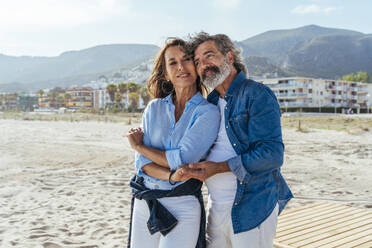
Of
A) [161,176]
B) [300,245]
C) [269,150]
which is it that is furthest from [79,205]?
[269,150]

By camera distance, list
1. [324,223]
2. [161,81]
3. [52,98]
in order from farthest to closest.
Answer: [52,98] < [324,223] < [161,81]

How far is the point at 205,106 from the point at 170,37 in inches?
22.4

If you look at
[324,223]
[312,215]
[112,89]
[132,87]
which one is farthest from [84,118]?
[324,223]

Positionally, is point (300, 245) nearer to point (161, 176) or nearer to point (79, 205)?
point (161, 176)

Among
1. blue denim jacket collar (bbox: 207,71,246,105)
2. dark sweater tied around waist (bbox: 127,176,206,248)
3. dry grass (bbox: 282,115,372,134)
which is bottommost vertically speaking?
dry grass (bbox: 282,115,372,134)

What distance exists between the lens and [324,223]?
398 cm

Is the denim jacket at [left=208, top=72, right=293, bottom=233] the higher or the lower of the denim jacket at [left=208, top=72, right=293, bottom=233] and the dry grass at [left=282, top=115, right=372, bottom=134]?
the higher

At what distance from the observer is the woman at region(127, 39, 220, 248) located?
2.08m

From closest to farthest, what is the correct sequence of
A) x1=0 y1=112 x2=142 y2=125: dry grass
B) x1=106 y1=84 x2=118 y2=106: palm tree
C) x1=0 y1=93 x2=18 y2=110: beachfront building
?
x1=0 y1=112 x2=142 y2=125: dry grass → x1=106 y1=84 x2=118 y2=106: palm tree → x1=0 y1=93 x2=18 y2=110: beachfront building

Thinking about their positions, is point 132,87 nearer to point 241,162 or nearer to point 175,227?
point 175,227

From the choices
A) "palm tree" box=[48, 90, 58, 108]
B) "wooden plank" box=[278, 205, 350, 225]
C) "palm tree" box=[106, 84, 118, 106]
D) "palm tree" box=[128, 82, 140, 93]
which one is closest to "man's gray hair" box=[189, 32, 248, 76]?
"wooden plank" box=[278, 205, 350, 225]

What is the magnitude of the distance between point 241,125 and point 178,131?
39cm

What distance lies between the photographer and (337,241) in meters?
3.44

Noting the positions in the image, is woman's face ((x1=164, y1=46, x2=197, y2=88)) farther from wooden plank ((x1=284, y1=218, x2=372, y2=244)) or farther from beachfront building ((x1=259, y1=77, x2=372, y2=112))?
beachfront building ((x1=259, y1=77, x2=372, y2=112))
